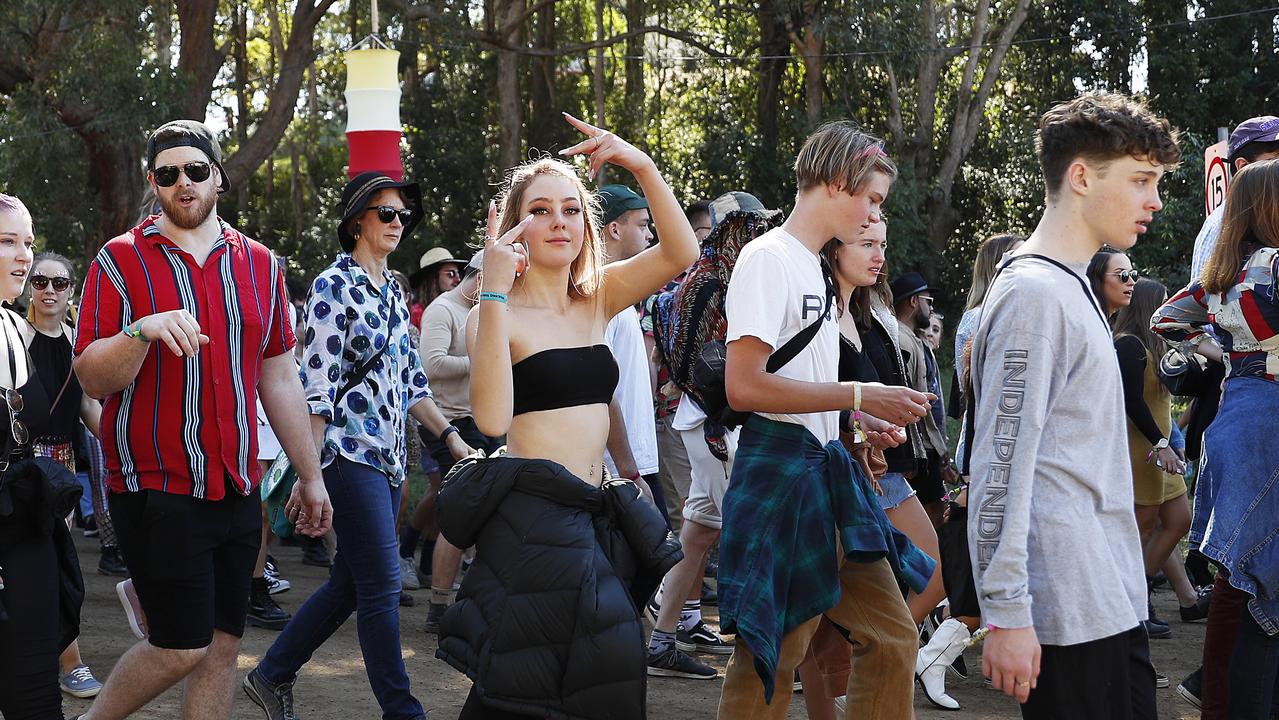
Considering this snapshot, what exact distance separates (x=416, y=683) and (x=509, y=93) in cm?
1933

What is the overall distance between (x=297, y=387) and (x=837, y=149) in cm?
193

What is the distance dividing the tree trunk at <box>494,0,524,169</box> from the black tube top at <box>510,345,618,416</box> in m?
20.4

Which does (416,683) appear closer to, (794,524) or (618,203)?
(618,203)

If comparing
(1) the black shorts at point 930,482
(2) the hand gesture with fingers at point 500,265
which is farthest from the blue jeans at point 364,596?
(1) the black shorts at point 930,482

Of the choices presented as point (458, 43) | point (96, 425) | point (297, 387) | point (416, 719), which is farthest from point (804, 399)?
point (458, 43)

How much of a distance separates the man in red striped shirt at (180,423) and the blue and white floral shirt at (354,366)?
0.73 m

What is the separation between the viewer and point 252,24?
33406 mm

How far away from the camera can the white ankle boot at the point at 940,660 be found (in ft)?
19.1

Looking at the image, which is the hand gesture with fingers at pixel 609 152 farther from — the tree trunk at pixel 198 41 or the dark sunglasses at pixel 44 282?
the tree trunk at pixel 198 41

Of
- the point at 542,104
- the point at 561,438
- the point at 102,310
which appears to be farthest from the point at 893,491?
the point at 542,104

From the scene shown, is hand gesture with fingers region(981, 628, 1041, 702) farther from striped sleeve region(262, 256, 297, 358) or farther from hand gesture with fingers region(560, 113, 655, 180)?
striped sleeve region(262, 256, 297, 358)

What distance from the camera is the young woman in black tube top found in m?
3.62

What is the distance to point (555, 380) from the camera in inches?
153

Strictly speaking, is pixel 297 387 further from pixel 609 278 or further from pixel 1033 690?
pixel 1033 690
